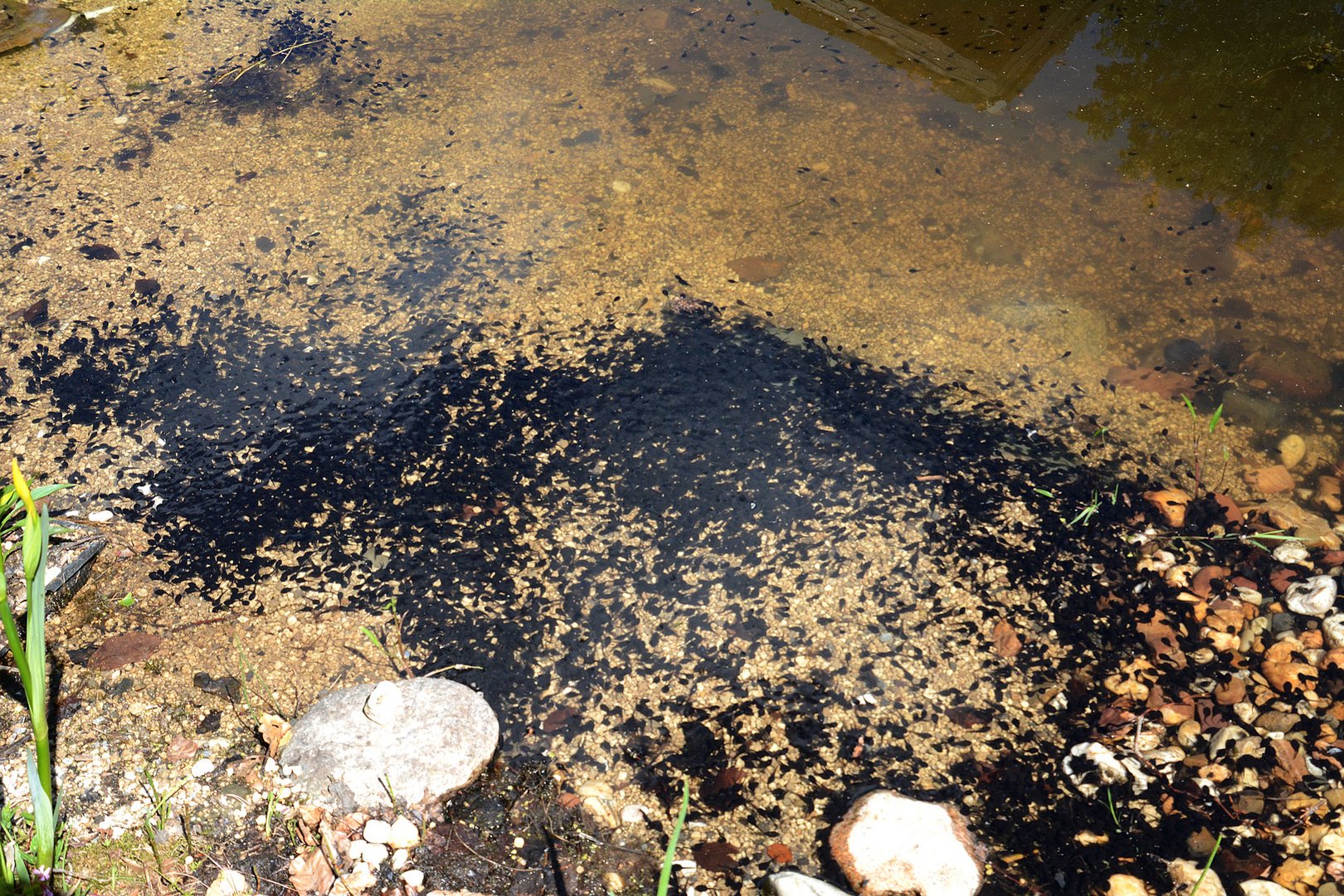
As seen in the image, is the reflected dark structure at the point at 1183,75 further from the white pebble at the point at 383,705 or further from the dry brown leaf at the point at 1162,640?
the white pebble at the point at 383,705

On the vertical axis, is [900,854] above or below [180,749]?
below

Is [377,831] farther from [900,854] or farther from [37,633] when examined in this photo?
[900,854]

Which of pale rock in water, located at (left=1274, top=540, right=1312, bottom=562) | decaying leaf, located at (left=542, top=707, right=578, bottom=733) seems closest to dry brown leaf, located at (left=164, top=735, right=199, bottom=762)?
decaying leaf, located at (left=542, top=707, right=578, bottom=733)

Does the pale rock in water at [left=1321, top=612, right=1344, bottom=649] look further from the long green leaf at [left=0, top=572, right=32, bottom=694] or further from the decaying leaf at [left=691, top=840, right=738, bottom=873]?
the long green leaf at [left=0, top=572, right=32, bottom=694]

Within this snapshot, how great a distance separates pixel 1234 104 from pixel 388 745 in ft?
18.7

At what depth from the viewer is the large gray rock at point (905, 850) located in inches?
93.0

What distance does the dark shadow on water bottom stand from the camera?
2.79 metres

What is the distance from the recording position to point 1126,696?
9.48ft

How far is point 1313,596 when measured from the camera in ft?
→ 10.1

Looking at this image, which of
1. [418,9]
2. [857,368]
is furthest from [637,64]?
[857,368]

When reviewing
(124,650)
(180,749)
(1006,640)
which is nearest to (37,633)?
(180,749)

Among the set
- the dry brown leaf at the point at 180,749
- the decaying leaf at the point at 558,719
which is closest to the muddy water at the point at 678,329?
the decaying leaf at the point at 558,719

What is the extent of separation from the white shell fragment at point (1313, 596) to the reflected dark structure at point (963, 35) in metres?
3.20

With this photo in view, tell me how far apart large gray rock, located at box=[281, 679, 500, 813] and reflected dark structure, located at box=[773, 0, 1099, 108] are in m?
4.47
